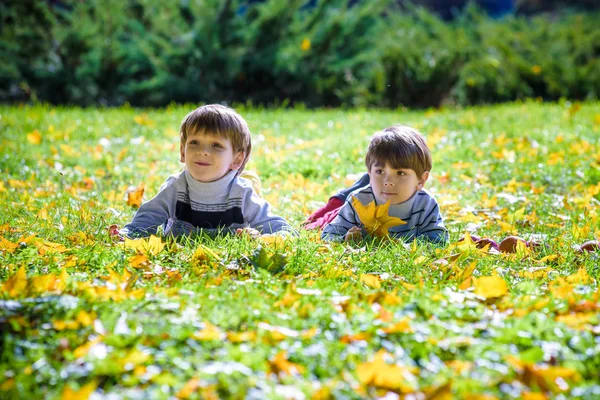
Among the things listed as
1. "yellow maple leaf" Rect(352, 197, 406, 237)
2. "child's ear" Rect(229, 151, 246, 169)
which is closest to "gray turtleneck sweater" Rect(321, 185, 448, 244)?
"yellow maple leaf" Rect(352, 197, 406, 237)

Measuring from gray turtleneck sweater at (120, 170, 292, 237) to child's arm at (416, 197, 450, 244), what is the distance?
0.77 metres

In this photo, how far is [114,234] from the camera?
360cm

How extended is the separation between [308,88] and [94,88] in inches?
130

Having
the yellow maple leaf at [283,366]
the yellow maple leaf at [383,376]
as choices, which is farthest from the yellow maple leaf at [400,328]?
the yellow maple leaf at [283,366]

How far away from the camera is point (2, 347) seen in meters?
2.15

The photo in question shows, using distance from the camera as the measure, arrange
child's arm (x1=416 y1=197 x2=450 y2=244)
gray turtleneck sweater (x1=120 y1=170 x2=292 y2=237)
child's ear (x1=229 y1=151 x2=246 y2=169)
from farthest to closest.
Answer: child's ear (x1=229 y1=151 x2=246 y2=169), gray turtleneck sweater (x1=120 y1=170 x2=292 y2=237), child's arm (x1=416 y1=197 x2=450 y2=244)

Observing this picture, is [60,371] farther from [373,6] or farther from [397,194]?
[373,6]

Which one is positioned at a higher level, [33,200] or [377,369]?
[377,369]

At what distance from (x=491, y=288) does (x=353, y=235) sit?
3.71 ft

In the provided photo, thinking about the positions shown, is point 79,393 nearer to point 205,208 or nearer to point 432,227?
point 205,208

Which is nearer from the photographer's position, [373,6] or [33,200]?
[33,200]

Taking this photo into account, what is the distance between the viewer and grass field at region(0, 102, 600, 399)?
200 centimetres

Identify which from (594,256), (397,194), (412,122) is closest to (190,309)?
(397,194)

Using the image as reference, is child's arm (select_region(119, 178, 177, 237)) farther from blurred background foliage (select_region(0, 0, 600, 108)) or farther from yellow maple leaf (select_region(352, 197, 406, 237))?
blurred background foliage (select_region(0, 0, 600, 108))
